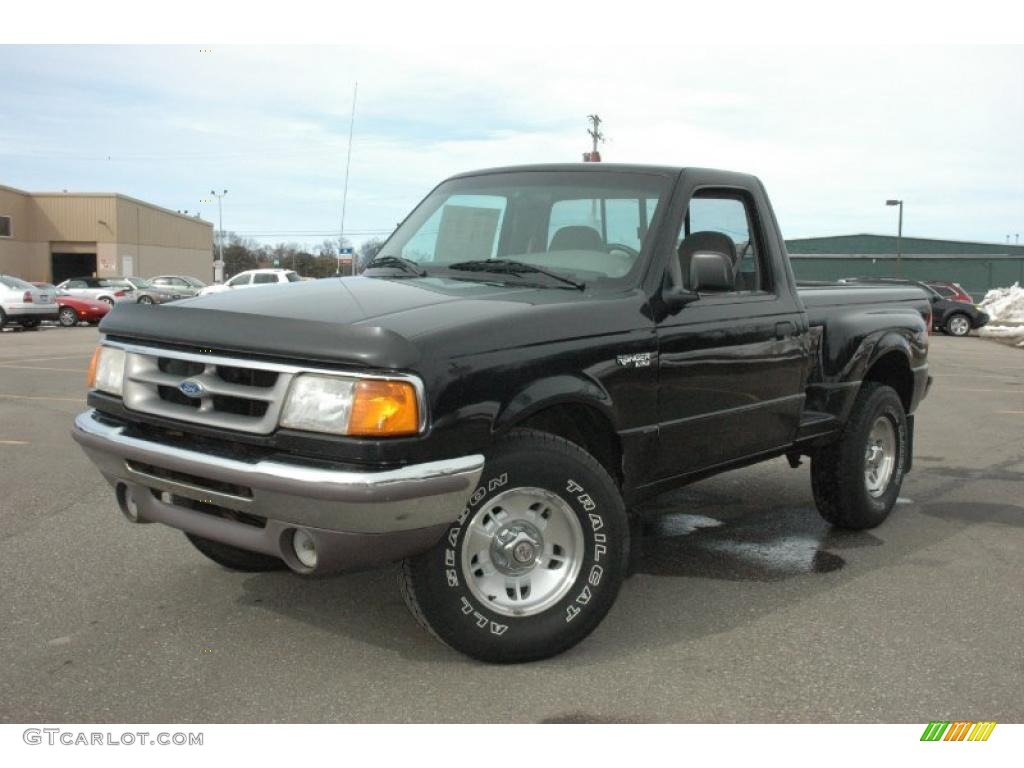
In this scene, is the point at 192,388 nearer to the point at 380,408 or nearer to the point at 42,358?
the point at 380,408

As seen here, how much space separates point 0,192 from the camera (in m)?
52.4

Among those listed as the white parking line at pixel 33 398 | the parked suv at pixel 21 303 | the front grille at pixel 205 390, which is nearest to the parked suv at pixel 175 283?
the parked suv at pixel 21 303

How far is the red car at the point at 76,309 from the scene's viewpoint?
2900 cm

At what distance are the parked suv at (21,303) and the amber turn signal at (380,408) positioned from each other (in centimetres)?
2616

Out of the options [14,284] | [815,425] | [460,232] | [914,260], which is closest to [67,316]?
[14,284]

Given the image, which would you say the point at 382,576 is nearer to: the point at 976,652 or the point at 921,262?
the point at 976,652

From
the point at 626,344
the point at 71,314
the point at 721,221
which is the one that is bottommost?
the point at 71,314

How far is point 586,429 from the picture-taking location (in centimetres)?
406

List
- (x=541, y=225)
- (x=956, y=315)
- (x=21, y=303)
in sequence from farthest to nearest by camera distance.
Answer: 1. (x=956, y=315)
2. (x=21, y=303)
3. (x=541, y=225)

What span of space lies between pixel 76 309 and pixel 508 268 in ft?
91.7

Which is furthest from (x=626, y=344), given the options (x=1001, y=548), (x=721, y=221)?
(x=1001, y=548)

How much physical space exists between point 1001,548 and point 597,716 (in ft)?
10.8
